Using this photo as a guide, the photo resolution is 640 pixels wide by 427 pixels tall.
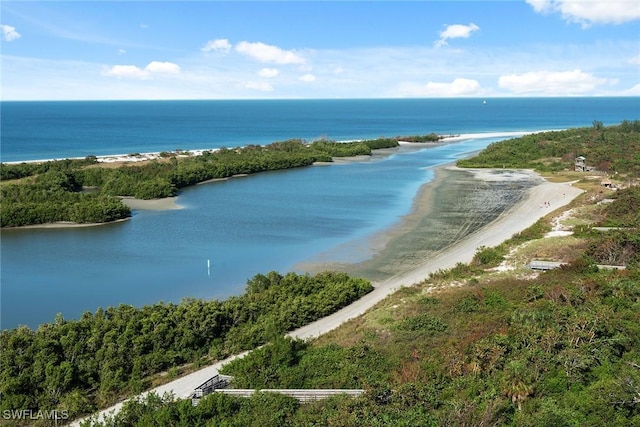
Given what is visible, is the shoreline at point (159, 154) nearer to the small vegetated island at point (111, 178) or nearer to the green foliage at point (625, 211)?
the small vegetated island at point (111, 178)

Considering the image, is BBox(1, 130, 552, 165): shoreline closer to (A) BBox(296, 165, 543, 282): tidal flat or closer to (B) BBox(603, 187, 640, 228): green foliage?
(A) BBox(296, 165, 543, 282): tidal flat

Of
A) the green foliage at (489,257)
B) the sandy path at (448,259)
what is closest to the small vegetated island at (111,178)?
the sandy path at (448,259)

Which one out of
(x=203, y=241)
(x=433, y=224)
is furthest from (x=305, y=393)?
(x=433, y=224)

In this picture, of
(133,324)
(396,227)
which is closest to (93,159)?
(396,227)

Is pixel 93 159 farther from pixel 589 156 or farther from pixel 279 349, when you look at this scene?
pixel 589 156

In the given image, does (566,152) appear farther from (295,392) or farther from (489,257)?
(295,392)
